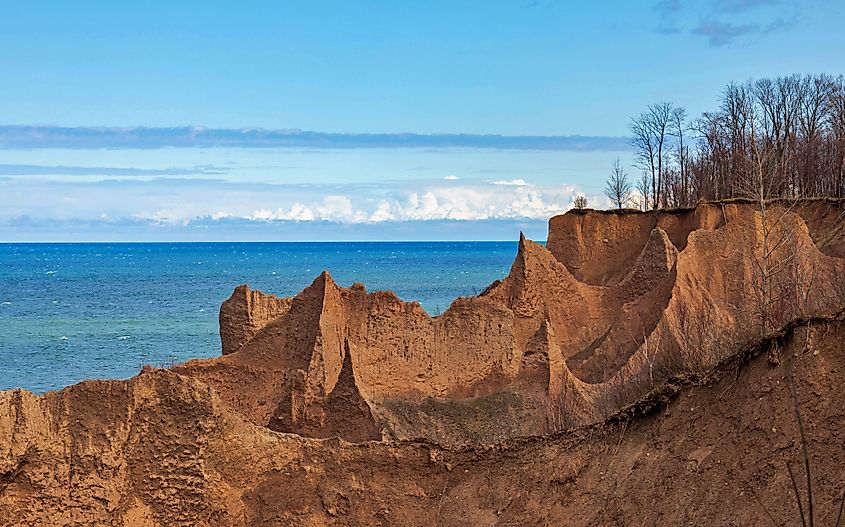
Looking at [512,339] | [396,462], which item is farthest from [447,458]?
[512,339]

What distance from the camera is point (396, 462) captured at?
17.1 metres

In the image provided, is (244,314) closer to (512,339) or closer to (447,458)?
(512,339)

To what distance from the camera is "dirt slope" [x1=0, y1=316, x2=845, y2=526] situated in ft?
48.9

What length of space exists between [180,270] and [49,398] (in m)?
169

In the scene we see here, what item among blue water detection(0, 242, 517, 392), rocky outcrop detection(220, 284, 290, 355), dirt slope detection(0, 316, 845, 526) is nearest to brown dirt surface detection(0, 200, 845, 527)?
dirt slope detection(0, 316, 845, 526)

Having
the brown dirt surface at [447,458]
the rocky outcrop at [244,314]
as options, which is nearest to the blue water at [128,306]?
the rocky outcrop at [244,314]

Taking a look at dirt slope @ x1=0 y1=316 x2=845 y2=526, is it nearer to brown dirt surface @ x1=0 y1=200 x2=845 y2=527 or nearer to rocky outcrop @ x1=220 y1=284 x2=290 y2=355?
brown dirt surface @ x1=0 y1=200 x2=845 y2=527

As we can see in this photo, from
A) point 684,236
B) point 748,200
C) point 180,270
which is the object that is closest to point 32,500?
point 748,200

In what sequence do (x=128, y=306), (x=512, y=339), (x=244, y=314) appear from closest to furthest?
1. (x=512, y=339)
2. (x=244, y=314)
3. (x=128, y=306)

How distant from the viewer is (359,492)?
1694cm

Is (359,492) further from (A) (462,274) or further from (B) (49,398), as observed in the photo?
(A) (462,274)

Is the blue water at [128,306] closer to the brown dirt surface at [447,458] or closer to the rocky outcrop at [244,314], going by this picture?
the rocky outcrop at [244,314]

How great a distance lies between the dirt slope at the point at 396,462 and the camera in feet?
48.9

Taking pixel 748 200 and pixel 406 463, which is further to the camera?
pixel 748 200
